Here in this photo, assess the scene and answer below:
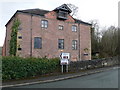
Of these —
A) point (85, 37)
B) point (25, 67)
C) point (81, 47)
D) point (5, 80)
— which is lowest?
point (5, 80)

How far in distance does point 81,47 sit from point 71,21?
574 centimetres

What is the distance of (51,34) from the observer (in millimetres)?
27531

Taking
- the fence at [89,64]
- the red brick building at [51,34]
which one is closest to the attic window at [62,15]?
the red brick building at [51,34]

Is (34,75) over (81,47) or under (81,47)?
under

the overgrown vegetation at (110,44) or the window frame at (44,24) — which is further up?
the window frame at (44,24)

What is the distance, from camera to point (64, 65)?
18.2 m

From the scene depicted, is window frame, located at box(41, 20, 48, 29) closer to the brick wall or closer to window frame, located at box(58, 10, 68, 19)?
the brick wall

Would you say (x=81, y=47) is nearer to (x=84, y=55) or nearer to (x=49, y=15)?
(x=84, y=55)

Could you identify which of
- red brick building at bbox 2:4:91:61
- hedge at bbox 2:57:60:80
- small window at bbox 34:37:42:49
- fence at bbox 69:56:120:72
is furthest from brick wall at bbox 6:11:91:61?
hedge at bbox 2:57:60:80

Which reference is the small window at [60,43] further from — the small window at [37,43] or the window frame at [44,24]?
the small window at [37,43]

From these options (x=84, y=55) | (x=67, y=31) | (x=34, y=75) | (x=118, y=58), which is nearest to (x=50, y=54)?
(x=67, y=31)

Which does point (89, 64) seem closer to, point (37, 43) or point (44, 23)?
point (37, 43)

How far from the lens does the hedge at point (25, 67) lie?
1307cm

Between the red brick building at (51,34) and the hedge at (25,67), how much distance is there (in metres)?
8.85
